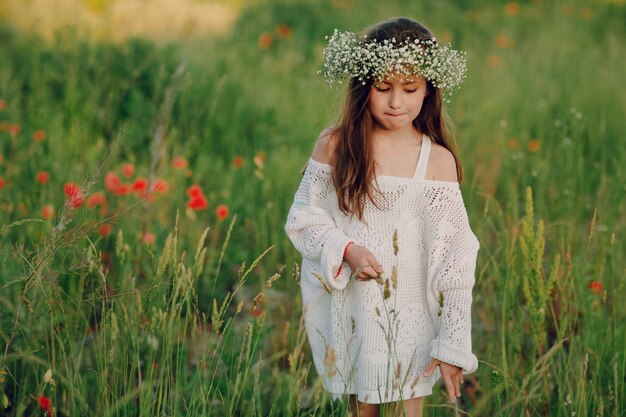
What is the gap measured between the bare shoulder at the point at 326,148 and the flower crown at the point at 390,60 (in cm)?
15

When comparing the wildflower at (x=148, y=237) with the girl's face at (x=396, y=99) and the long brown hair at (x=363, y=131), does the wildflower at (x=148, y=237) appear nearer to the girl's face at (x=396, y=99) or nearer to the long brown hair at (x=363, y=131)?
the long brown hair at (x=363, y=131)

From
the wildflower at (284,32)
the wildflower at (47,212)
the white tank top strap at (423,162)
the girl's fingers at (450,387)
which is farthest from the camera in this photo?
the wildflower at (284,32)

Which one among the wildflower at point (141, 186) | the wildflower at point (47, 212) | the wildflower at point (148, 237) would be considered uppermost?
the wildflower at point (141, 186)

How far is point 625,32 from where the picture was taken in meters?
7.50

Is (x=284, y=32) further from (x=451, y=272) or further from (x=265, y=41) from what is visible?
(x=451, y=272)

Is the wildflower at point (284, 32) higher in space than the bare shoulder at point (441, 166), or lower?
higher

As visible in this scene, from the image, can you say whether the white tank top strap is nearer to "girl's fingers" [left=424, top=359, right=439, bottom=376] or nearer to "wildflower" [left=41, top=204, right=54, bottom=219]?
"girl's fingers" [left=424, top=359, right=439, bottom=376]

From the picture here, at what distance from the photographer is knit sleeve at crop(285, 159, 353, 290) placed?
209 centimetres

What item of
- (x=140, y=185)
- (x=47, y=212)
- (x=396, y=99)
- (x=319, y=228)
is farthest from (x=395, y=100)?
(x=47, y=212)

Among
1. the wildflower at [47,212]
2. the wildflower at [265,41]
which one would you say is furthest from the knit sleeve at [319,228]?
the wildflower at [265,41]

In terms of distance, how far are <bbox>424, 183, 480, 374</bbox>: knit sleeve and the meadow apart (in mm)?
182

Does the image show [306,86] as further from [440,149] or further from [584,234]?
[440,149]

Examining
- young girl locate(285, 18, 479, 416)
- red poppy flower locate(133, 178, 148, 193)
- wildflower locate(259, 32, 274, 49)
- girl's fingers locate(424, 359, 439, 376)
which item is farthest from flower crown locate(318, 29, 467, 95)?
wildflower locate(259, 32, 274, 49)

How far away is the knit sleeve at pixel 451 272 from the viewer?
81.2 inches
